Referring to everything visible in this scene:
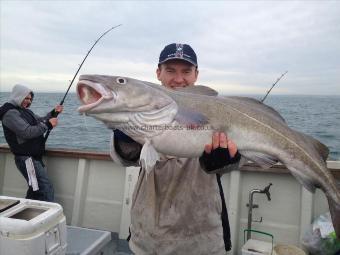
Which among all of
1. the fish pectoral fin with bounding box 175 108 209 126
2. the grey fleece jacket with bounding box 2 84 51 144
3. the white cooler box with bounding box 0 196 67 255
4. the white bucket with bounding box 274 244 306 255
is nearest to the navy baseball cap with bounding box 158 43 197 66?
the fish pectoral fin with bounding box 175 108 209 126

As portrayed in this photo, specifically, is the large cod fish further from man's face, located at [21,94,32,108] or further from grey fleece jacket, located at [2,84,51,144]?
man's face, located at [21,94,32,108]

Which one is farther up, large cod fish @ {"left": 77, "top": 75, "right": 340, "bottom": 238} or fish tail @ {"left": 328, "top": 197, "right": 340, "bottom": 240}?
large cod fish @ {"left": 77, "top": 75, "right": 340, "bottom": 238}

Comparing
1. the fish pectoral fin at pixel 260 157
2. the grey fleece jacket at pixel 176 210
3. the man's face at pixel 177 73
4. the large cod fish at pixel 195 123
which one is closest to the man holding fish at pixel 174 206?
the grey fleece jacket at pixel 176 210

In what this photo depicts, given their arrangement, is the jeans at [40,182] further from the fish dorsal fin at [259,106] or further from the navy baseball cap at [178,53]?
the fish dorsal fin at [259,106]

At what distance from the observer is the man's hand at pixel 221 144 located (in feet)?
9.23

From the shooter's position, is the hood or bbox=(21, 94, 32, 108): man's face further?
bbox=(21, 94, 32, 108): man's face

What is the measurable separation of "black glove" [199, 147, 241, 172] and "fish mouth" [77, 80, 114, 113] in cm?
91

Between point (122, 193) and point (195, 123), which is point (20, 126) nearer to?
point (122, 193)

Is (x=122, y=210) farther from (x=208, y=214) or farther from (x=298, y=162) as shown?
(x=298, y=162)

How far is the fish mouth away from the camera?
2465mm

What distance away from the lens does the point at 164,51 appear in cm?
367

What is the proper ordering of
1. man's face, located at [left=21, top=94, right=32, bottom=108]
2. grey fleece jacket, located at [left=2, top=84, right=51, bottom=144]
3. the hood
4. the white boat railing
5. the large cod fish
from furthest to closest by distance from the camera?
1. man's face, located at [left=21, top=94, right=32, bottom=108]
2. the hood
3. grey fleece jacket, located at [left=2, top=84, right=51, bottom=144]
4. the white boat railing
5. the large cod fish

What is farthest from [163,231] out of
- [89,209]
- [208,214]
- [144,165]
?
[89,209]

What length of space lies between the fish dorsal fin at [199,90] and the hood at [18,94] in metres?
5.16
